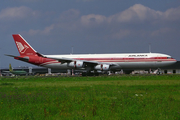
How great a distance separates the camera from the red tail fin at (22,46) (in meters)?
51.2

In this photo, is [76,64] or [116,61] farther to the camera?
[116,61]

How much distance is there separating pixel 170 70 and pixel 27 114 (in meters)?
101

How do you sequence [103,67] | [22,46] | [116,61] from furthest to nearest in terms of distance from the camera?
1. [22,46]
2. [116,61]
3. [103,67]

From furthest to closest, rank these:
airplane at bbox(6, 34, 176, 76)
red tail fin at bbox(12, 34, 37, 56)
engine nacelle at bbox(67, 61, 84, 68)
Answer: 1. red tail fin at bbox(12, 34, 37, 56)
2. airplane at bbox(6, 34, 176, 76)
3. engine nacelle at bbox(67, 61, 84, 68)

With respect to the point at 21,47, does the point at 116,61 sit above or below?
below

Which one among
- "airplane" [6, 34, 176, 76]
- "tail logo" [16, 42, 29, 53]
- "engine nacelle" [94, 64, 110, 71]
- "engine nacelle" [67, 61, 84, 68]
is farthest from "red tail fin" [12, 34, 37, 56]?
"engine nacelle" [94, 64, 110, 71]

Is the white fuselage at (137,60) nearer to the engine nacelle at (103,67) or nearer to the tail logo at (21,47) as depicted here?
the engine nacelle at (103,67)

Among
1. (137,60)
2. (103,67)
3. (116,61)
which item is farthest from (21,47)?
(137,60)

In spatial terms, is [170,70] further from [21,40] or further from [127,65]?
[21,40]

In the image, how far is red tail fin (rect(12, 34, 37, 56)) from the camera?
2015 inches

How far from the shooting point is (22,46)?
5125 cm

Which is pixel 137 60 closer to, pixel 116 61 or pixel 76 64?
pixel 116 61

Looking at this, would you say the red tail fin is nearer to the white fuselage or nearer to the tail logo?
the tail logo

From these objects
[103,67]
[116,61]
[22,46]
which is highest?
[22,46]
